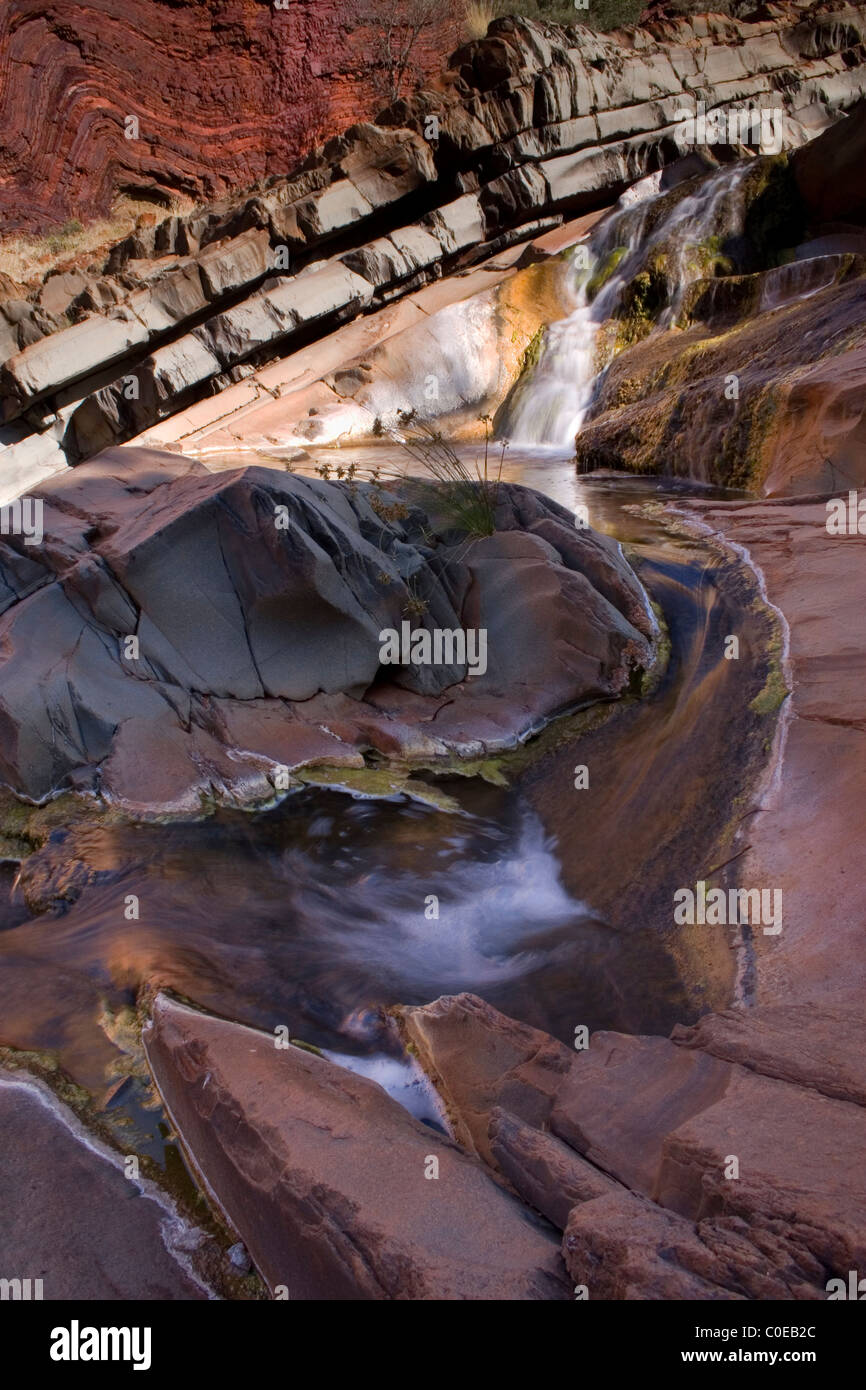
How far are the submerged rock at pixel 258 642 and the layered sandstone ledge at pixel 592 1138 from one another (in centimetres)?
180

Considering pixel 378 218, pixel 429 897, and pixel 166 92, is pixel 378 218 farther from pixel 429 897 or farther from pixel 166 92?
pixel 429 897

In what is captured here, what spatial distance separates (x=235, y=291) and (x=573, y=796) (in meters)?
14.3

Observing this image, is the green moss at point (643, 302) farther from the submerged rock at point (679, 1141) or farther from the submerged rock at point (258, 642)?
the submerged rock at point (679, 1141)

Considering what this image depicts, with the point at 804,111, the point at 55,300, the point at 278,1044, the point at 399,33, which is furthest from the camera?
the point at 399,33

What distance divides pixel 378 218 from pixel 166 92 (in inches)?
397

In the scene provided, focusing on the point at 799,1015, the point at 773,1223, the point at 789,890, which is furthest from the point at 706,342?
the point at 773,1223

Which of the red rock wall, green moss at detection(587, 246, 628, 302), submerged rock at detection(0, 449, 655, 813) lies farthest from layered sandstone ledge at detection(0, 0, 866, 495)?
submerged rock at detection(0, 449, 655, 813)

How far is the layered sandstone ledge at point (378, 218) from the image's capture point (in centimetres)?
1545

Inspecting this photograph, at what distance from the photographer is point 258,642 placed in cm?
524

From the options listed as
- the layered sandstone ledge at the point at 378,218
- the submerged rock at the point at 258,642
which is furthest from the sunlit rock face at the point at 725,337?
the submerged rock at the point at 258,642

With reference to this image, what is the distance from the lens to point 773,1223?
1.82 meters

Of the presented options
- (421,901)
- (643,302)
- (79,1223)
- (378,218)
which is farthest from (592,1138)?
(378,218)

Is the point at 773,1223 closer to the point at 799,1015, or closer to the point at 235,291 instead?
the point at 799,1015
